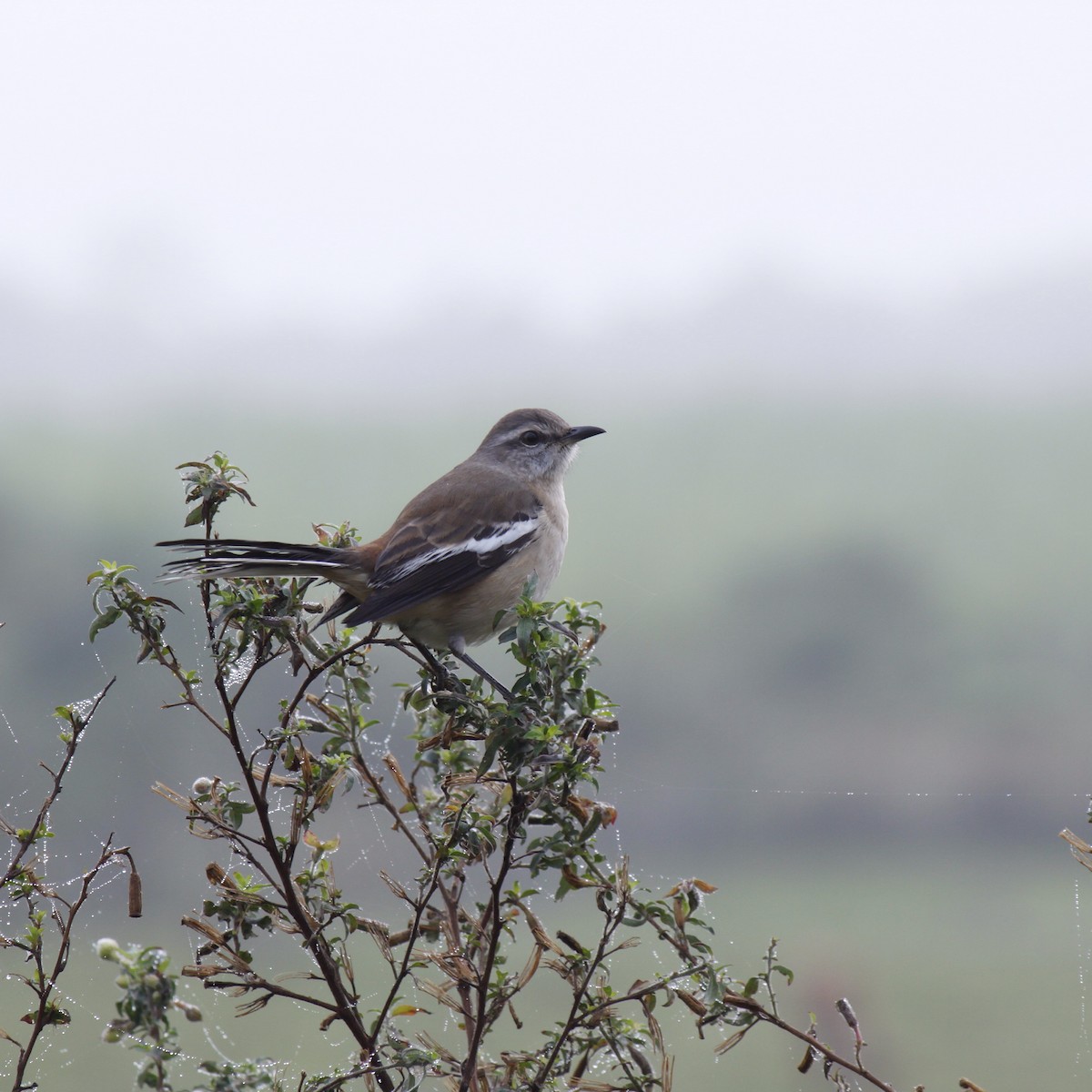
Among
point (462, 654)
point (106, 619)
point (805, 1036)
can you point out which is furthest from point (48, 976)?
point (462, 654)

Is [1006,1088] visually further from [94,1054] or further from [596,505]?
[596,505]

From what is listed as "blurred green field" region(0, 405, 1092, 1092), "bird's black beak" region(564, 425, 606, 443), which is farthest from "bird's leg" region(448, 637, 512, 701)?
"blurred green field" region(0, 405, 1092, 1092)

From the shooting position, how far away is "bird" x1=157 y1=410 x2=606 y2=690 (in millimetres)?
2955

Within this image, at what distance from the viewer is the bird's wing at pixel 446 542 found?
3.35 m

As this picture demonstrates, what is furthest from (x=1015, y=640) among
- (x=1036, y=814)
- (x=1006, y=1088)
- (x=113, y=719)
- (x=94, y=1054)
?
(x=94, y=1054)

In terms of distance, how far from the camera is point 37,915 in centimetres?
204

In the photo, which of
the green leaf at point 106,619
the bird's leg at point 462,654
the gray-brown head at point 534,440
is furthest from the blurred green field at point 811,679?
the green leaf at point 106,619

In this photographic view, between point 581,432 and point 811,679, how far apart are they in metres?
18.9

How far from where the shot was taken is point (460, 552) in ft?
12.2

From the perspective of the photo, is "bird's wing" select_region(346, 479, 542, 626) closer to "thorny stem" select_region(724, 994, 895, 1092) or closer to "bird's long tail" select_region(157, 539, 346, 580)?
"bird's long tail" select_region(157, 539, 346, 580)

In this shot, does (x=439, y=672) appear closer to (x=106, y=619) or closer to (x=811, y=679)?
(x=106, y=619)

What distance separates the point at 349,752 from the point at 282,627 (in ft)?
0.93

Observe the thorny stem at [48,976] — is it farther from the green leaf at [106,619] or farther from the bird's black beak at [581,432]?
the bird's black beak at [581,432]

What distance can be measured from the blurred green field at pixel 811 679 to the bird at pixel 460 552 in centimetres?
494
